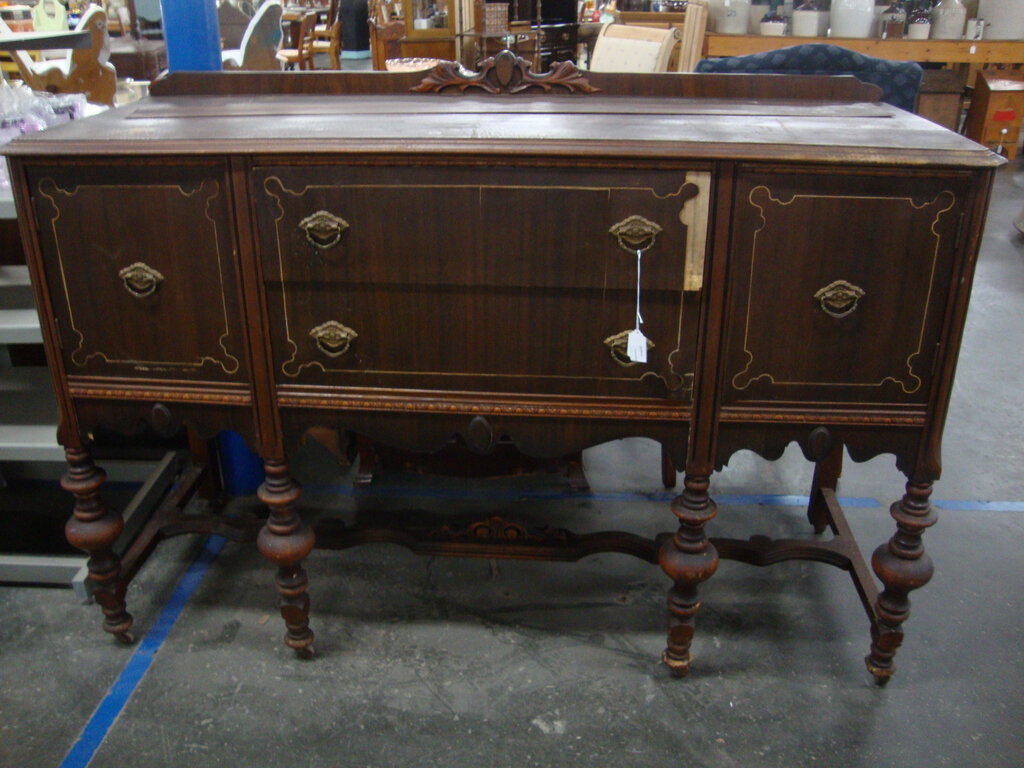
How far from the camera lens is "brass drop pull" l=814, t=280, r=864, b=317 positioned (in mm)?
1384

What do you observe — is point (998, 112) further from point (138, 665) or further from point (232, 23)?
point (138, 665)

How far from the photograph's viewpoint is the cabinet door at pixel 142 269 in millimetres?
1425

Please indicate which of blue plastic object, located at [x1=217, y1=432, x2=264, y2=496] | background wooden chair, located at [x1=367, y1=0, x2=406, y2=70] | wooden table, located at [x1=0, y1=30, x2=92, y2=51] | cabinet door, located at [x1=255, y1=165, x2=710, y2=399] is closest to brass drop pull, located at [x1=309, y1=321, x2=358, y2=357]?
cabinet door, located at [x1=255, y1=165, x2=710, y2=399]

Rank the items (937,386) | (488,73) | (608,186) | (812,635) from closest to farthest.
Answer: (608,186)
(937,386)
(488,73)
(812,635)

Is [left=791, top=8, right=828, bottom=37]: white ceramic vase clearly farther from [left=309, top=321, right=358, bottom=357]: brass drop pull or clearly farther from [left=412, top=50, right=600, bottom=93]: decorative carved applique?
[left=309, top=321, right=358, bottom=357]: brass drop pull

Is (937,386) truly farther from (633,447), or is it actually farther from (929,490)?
(633,447)

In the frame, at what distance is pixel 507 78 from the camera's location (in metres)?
1.75

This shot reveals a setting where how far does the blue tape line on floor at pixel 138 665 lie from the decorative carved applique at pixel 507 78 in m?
1.27

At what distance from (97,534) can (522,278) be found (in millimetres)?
1023

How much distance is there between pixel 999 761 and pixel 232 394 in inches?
60.8

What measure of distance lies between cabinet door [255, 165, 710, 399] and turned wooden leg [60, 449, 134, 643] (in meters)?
0.49

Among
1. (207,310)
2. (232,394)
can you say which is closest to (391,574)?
(232,394)

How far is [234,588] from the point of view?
204cm

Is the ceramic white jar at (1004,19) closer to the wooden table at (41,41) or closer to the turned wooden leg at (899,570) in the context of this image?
the turned wooden leg at (899,570)
